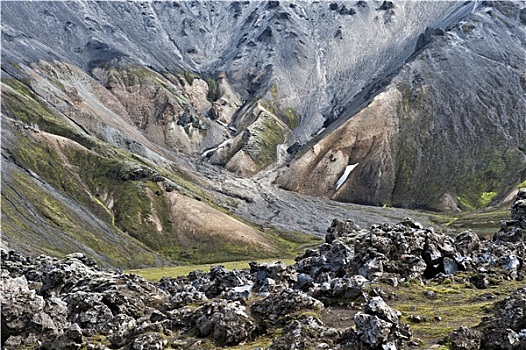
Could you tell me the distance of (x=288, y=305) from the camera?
38906 mm

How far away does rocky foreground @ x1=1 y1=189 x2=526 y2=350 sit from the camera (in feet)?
104

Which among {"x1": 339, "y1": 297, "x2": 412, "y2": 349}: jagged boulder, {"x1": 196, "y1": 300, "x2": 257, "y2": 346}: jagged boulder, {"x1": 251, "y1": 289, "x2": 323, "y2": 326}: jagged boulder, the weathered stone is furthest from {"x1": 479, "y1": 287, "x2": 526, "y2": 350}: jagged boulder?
{"x1": 196, "y1": 300, "x2": 257, "y2": 346}: jagged boulder

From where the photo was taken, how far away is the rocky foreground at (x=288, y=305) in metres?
31.8

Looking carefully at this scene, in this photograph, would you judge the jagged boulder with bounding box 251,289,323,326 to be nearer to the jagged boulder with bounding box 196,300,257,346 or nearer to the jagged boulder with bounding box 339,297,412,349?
the jagged boulder with bounding box 196,300,257,346

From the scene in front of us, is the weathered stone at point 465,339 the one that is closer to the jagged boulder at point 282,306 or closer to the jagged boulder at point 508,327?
the jagged boulder at point 508,327

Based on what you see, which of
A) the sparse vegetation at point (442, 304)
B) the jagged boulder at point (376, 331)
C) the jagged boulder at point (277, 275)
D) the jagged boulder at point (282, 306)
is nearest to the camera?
the jagged boulder at point (376, 331)

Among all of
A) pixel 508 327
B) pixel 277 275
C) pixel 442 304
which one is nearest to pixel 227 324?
pixel 277 275

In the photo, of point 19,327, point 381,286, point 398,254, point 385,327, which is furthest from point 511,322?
point 19,327

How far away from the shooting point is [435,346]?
101 ft

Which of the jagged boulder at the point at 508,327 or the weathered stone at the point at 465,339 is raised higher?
the jagged boulder at the point at 508,327

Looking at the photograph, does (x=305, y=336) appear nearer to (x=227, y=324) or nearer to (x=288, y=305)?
(x=288, y=305)

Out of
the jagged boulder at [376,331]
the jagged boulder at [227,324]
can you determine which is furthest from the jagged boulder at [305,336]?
the jagged boulder at [227,324]

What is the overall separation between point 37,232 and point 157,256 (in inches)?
1750

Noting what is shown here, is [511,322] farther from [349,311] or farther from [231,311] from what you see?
[231,311]
